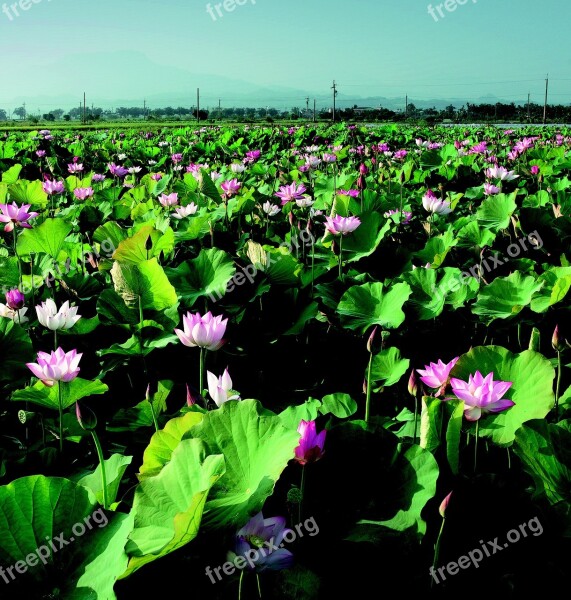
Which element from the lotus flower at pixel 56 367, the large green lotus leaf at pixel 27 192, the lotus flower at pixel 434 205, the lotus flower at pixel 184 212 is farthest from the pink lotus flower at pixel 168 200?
the lotus flower at pixel 56 367

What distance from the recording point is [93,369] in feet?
5.82

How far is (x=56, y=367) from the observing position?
111cm

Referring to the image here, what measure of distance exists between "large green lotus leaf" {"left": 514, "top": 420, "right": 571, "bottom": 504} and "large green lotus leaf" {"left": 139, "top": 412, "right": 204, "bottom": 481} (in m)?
0.52

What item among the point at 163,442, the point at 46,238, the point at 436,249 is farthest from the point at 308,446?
the point at 46,238

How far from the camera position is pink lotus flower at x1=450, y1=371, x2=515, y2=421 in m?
0.97

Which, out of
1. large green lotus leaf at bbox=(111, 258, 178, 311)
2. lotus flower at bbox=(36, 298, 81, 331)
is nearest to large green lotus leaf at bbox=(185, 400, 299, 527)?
lotus flower at bbox=(36, 298, 81, 331)

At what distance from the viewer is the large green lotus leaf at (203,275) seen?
1.91m

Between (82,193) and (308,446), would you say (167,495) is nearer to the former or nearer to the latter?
(308,446)

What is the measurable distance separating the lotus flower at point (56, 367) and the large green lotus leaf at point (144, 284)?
1.88ft

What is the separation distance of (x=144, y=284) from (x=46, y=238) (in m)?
0.84

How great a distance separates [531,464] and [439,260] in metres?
1.39

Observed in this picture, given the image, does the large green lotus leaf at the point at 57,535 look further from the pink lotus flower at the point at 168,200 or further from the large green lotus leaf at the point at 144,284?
the pink lotus flower at the point at 168,200

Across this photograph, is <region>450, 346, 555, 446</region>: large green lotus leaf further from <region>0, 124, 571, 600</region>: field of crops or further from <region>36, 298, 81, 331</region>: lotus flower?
<region>36, 298, 81, 331</region>: lotus flower

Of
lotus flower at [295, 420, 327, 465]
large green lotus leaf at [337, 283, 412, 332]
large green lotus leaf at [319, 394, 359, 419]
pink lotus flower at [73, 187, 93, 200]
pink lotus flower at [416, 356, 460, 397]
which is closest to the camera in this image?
lotus flower at [295, 420, 327, 465]
